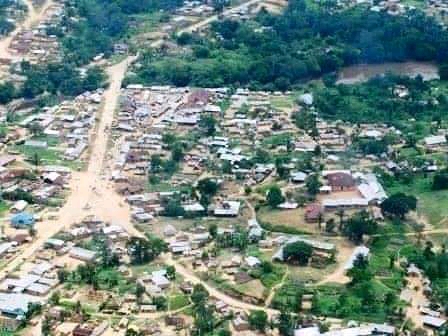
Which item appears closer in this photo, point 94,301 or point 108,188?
point 94,301

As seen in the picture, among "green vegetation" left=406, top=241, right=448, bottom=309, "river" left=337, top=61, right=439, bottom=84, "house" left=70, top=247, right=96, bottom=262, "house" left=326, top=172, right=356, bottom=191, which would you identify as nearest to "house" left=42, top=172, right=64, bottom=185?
"house" left=70, top=247, right=96, bottom=262

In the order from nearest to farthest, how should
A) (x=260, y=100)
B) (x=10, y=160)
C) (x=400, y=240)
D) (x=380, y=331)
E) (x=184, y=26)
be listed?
(x=380, y=331) → (x=400, y=240) → (x=10, y=160) → (x=260, y=100) → (x=184, y=26)

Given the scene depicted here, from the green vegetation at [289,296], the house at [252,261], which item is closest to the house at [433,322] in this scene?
the green vegetation at [289,296]

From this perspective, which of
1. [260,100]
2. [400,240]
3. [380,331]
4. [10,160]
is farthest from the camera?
[260,100]

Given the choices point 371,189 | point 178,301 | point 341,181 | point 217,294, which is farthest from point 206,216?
point 178,301

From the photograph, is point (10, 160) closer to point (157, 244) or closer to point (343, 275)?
point (157, 244)

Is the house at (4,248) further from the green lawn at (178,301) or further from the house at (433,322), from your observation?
the house at (433,322)

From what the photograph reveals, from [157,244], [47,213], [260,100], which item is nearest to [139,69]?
[260,100]
